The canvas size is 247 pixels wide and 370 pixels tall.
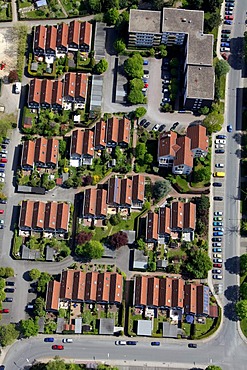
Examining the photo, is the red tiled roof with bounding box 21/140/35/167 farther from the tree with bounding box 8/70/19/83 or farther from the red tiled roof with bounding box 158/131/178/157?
the red tiled roof with bounding box 158/131/178/157

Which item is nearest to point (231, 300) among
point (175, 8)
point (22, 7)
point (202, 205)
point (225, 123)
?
point (202, 205)

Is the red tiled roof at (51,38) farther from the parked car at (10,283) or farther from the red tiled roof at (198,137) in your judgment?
the parked car at (10,283)

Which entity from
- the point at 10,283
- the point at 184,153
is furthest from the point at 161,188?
the point at 10,283

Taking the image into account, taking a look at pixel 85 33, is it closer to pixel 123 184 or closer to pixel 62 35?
pixel 62 35

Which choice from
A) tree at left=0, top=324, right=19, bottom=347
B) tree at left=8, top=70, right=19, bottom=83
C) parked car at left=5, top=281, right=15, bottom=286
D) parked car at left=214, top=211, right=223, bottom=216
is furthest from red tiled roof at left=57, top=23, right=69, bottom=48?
tree at left=0, top=324, right=19, bottom=347

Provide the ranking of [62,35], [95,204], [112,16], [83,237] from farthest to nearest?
[112,16], [62,35], [95,204], [83,237]

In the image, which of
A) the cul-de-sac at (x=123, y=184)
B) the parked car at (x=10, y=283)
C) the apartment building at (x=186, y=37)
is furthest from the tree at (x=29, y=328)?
the apartment building at (x=186, y=37)
